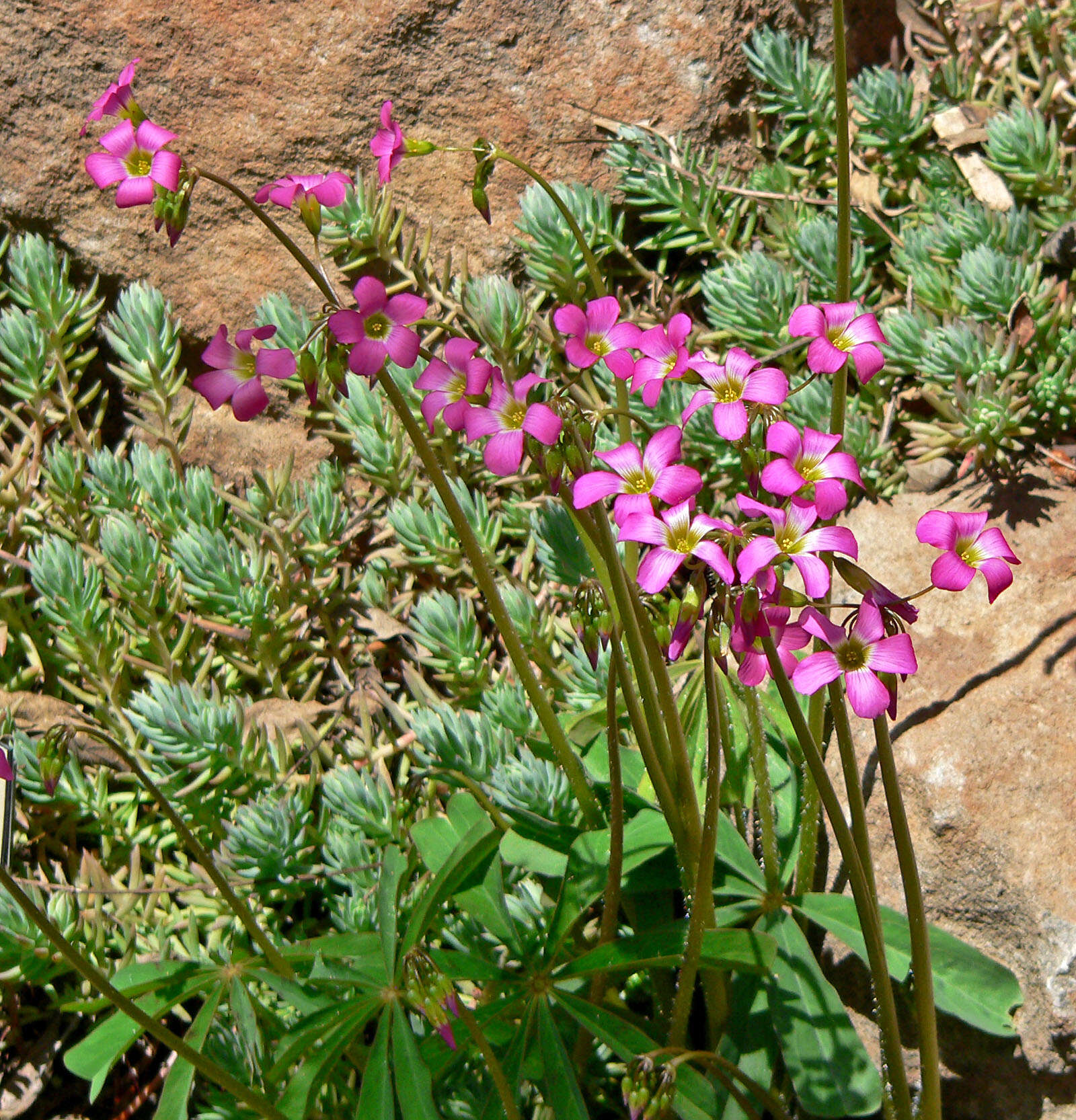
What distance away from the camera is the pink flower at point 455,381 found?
1502 mm

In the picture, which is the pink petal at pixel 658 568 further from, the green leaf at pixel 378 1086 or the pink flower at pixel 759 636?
the green leaf at pixel 378 1086

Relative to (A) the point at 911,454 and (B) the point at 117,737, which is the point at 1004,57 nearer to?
(A) the point at 911,454

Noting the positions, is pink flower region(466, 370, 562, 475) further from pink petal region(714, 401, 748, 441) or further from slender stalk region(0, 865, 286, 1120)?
slender stalk region(0, 865, 286, 1120)

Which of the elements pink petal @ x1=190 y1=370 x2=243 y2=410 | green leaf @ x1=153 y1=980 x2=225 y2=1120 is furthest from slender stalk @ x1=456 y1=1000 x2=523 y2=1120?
pink petal @ x1=190 y1=370 x2=243 y2=410

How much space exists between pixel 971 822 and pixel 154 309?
2.58m

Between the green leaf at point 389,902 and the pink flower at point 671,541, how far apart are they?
85 centimetres

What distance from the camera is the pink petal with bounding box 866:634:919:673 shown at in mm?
1220

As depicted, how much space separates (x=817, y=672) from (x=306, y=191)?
104 cm

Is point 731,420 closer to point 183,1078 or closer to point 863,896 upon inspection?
point 863,896

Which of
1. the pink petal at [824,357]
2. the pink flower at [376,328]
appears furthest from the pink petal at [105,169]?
the pink petal at [824,357]

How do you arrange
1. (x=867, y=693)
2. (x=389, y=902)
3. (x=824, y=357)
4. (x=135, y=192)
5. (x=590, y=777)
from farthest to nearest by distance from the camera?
(x=590, y=777), (x=389, y=902), (x=824, y=357), (x=135, y=192), (x=867, y=693)

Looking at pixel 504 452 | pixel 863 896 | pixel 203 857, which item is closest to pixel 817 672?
pixel 863 896

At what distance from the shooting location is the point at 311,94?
3.35 m

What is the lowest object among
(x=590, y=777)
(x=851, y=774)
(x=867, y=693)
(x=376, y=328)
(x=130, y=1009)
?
(x=590, y=777)
